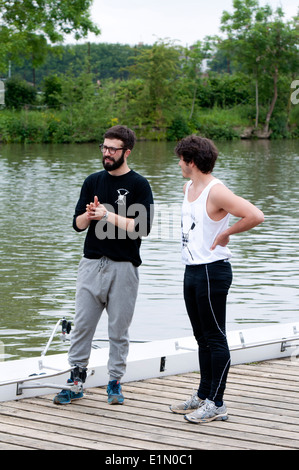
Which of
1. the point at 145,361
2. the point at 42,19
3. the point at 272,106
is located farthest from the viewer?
the point at 272,106

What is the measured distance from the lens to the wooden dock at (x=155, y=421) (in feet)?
12.3

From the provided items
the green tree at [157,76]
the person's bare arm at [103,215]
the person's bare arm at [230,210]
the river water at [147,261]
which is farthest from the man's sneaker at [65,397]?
the green tree at [157,76]

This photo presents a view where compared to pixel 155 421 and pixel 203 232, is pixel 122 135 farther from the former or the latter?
pixel 155 421

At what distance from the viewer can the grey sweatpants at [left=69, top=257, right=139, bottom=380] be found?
4.33 m

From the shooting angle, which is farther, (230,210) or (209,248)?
(209,248)

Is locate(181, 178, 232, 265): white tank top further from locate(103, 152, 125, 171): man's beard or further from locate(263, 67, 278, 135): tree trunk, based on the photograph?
locate(263, 67, 278, 135): tree trunk

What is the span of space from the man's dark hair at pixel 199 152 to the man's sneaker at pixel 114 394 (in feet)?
4.38

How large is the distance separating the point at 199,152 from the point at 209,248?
514 mm

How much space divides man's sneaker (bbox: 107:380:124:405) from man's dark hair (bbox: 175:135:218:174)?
1336 millimetres

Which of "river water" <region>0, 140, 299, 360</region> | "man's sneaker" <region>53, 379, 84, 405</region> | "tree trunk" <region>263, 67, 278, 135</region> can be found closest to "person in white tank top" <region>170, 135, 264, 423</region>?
"man's sneaker" <region>53, 379, 84, 405</region>

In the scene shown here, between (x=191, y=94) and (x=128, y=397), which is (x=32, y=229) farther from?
(x=191, y=94)

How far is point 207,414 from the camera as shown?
411 centimetres

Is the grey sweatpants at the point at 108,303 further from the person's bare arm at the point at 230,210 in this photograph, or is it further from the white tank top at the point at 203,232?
the person's bare arm at the point at 230,210

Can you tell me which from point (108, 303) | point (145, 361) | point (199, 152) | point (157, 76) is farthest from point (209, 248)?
point (157, 76)
